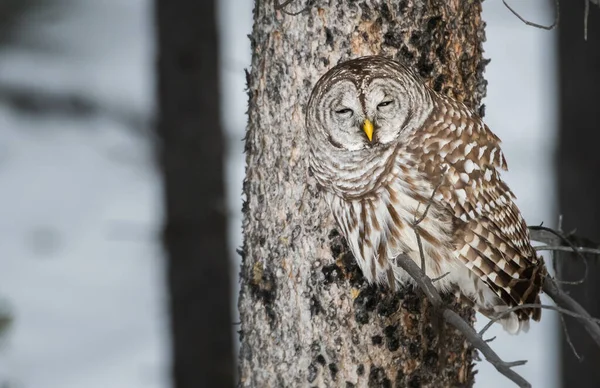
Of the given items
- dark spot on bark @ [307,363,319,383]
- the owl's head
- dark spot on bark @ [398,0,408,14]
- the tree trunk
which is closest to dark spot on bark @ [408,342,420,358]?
the tree trunk

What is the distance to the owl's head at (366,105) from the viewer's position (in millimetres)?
2988

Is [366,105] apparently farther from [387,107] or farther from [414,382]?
[414,382]

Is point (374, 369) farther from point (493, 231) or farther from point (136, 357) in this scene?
point (136, 357)

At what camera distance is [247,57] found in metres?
9.76

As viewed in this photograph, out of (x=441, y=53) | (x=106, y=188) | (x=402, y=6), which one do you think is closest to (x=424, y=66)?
(x=441, y=53)

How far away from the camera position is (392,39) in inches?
125

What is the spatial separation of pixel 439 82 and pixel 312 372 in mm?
1162

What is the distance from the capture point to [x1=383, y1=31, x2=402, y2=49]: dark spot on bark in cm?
317

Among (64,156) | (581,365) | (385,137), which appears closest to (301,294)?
(385,137)

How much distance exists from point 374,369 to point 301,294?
0.37m

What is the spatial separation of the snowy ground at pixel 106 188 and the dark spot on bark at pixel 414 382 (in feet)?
14.2

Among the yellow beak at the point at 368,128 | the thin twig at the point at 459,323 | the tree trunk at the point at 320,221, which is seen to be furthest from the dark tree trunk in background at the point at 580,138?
the thin twig at the point at 459,323

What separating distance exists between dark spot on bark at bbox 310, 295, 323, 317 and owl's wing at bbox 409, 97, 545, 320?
539 millimetres

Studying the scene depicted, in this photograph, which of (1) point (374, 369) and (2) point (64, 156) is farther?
(2) point (64, 156)
